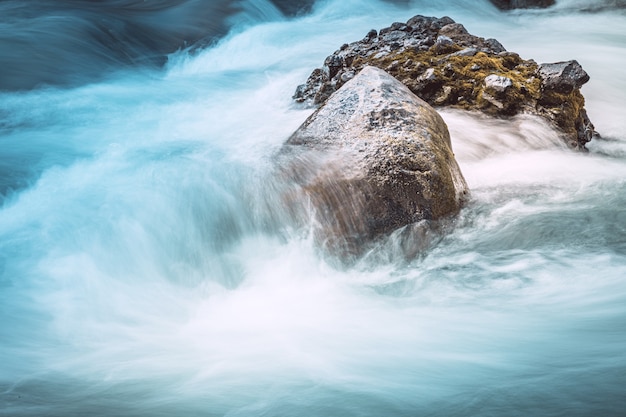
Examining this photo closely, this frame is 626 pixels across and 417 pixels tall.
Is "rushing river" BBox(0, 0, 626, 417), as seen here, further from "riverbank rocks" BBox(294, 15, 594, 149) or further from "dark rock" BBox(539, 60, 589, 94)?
"dark rock" BBox(539, 60, 589, 94)

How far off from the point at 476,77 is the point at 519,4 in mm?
10023

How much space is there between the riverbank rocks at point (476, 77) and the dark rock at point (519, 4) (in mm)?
8313

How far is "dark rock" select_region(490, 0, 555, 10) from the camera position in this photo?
15.7 meters

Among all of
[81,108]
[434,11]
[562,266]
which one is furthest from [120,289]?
[434,11]

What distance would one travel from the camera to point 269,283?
494 cm

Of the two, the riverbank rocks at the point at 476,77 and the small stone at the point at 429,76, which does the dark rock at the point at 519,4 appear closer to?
the riverbank rocks at the point at 476,77

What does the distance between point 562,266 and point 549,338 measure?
3.64 ft

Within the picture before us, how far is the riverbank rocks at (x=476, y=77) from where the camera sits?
6.93 meters

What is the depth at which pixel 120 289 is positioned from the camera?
193 inches

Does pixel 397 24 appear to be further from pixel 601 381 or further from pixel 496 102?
pixel 601 381

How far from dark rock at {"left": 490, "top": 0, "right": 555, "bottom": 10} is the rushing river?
719 centimetres

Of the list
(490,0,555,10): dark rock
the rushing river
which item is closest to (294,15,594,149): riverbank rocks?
the rushing river

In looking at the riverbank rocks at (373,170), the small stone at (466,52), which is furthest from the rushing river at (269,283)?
the small stone at (466,52)

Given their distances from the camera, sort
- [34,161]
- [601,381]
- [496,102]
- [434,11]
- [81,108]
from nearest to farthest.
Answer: [601,381], [496,102], [34,161], [81,108], [434,11]
